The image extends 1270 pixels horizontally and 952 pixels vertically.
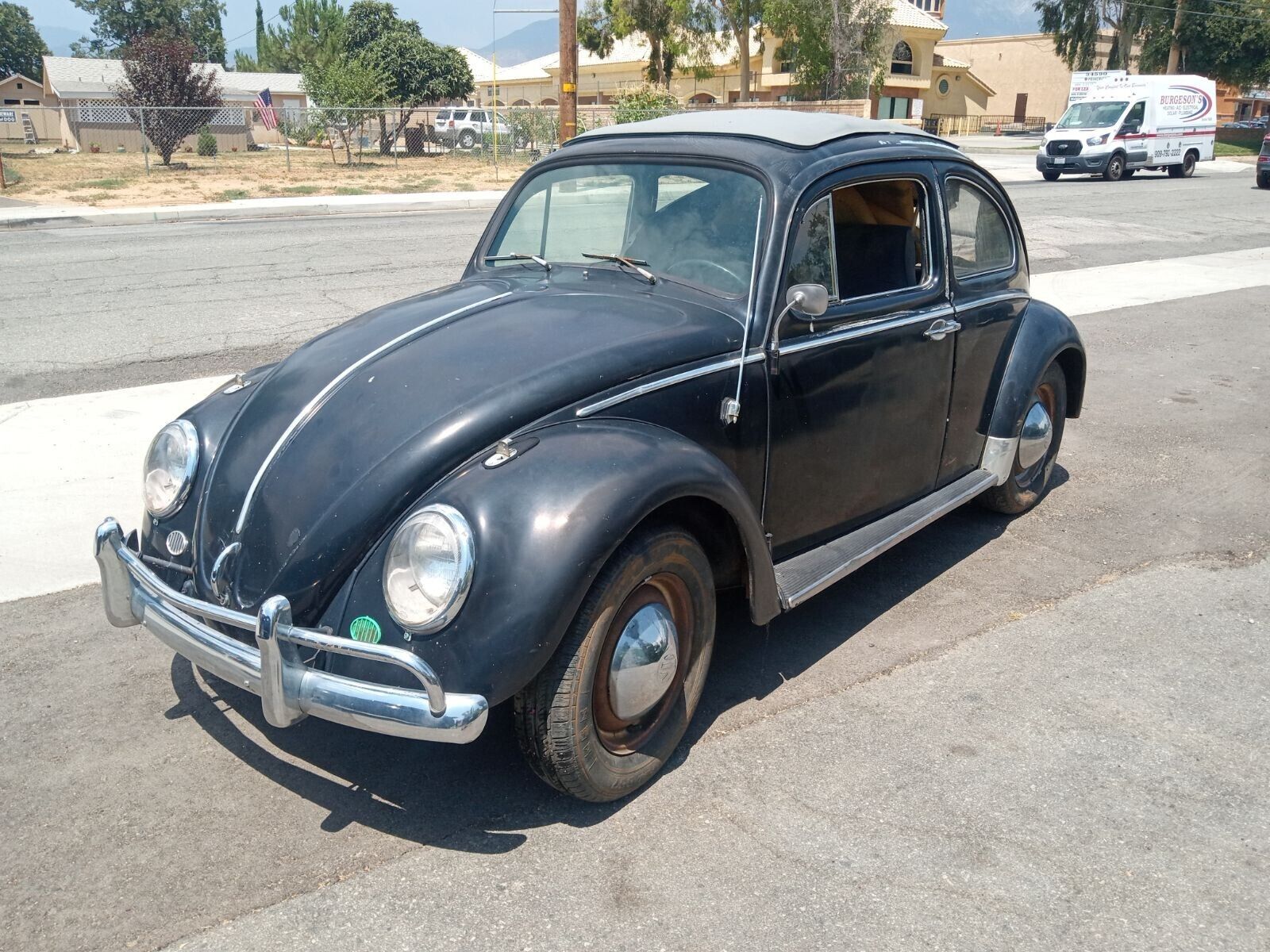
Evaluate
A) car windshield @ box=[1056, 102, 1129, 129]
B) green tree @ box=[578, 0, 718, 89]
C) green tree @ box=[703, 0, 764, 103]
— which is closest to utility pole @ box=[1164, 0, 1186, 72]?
green tree @ box=[703, 0, 764, 103]

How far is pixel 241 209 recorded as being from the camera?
19.3 meters

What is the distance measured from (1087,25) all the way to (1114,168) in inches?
1331

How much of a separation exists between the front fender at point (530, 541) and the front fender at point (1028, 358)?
2.39m

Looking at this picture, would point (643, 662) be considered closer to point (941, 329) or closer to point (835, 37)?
point (941, 329)

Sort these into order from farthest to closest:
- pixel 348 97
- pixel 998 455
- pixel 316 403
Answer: pixel 348 97, pixel 998 455, pixel 316 403

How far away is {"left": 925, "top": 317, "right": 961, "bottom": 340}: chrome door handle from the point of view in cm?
425

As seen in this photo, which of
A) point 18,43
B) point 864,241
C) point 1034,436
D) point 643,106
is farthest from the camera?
point 18,43

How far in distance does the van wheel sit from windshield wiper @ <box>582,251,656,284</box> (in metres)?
30.5

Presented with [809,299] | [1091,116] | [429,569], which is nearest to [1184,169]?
[1091,116]

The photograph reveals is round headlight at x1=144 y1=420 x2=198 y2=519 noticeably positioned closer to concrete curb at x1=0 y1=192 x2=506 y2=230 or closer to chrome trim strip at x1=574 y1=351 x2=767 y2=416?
chrome trim strip at x1=574 y1=351 x2=767 y2=416

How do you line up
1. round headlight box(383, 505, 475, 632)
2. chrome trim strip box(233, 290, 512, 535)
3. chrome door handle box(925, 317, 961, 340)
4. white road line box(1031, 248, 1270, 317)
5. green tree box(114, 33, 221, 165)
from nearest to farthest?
round headlight box(383, 505, 475, 632) → chrome trim strip box(233, 290, 512, 535) → chrome door handle box(925, 317, 961, 340) → white road line box(1031, 248, 1270, 317) → green tree box(114, 33, 221, 165)

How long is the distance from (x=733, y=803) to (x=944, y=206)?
2.72 metres

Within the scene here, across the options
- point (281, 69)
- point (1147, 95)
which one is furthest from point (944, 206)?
point (281, 69)

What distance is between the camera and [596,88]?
62719 millimetres
